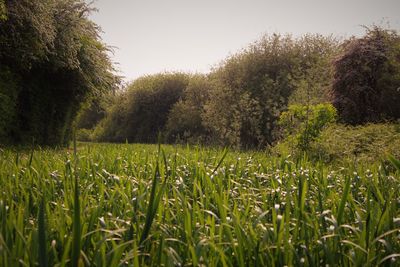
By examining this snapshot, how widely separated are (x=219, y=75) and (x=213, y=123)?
3814mm

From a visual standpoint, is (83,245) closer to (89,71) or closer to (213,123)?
(89,71)

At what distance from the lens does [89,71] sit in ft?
55.5

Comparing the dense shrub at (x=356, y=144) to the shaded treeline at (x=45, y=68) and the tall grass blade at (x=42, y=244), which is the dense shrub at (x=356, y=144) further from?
the tall grass blade at (x=42, y=244)

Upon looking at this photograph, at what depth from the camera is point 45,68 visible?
15.7 m

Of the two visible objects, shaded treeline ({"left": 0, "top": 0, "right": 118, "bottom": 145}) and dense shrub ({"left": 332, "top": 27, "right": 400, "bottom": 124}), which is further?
dense shrub ({"left": 332, "top": 27, "right": 400, "bottom": 124})

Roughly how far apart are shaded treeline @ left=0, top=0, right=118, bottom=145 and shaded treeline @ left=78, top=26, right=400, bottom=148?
13.0 ft

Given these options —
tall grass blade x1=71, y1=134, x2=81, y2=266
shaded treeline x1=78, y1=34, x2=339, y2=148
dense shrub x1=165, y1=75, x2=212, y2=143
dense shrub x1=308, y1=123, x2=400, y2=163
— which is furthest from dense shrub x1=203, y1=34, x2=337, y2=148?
tall grass blade x1=71, y1=134, x2=81, y2=266

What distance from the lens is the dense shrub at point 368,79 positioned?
1373 centimetres

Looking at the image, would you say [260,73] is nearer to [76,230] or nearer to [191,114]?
[191,114]

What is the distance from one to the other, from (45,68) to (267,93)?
1271 cm

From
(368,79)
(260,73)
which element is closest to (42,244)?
(368,79)

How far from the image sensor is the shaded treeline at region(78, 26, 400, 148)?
1387 centimetres

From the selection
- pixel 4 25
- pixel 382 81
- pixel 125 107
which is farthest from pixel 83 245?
pixel 125 107

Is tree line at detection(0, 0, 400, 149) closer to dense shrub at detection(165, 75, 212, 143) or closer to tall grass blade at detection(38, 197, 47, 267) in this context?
dense shrub at detection(165, 75, 212, 143)
